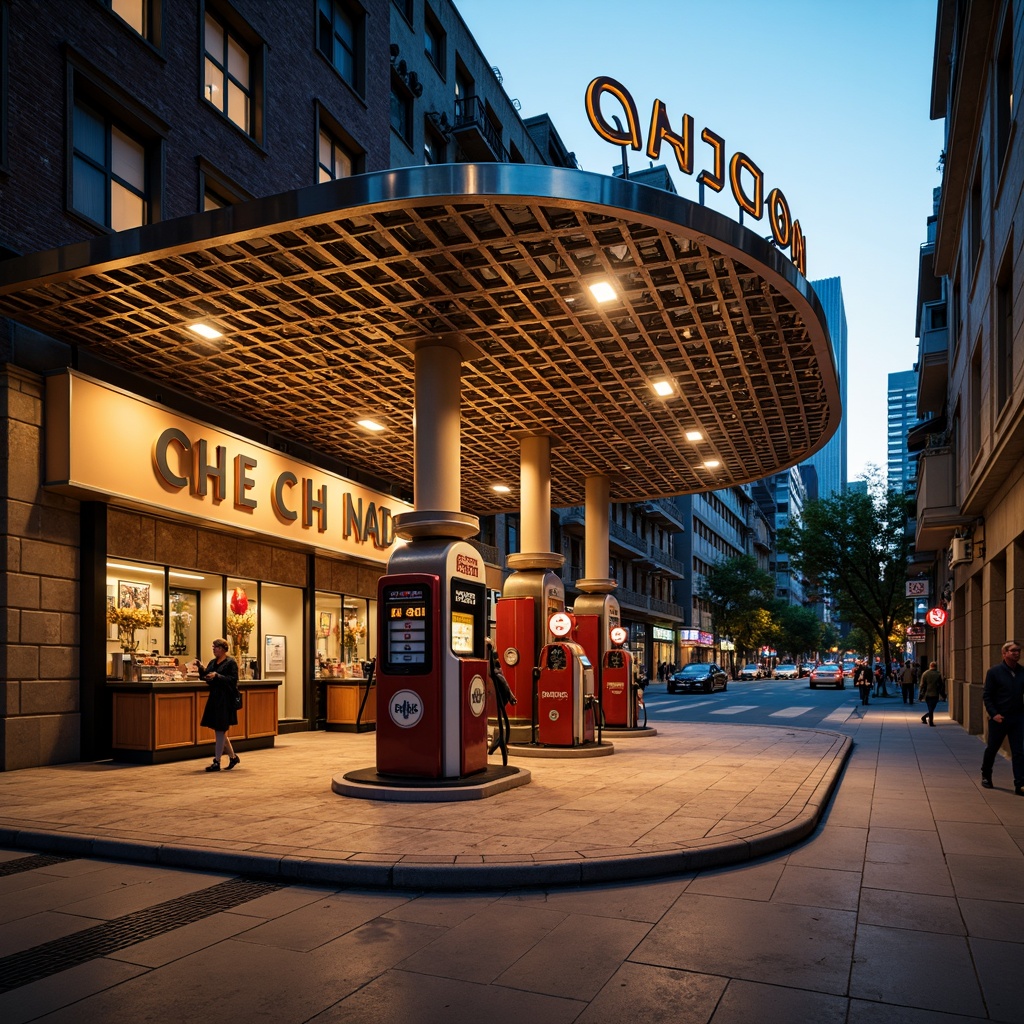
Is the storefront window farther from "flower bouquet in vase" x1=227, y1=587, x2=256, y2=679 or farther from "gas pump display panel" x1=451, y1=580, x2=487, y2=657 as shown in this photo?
"gas pump display panel" x1=451, y1=580, x2=487, y2=657

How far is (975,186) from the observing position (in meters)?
19.5

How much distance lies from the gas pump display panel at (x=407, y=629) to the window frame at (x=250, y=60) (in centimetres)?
1154

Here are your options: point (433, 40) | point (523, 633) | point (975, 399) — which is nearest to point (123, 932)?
point (523, 633)

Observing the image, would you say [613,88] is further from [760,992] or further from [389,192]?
[760,992]

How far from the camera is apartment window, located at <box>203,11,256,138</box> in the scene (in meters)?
17.8

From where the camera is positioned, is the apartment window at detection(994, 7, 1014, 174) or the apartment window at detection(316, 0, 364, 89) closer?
the apartment window at detection(994, 7, 1014, 174)

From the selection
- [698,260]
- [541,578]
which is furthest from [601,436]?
[698,260]

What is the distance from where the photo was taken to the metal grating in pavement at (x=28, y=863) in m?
7.43

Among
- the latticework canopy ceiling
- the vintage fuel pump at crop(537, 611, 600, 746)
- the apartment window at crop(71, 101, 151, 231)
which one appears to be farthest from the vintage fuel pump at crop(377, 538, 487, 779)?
the apartment window at crop(71, 101, 151, 231)

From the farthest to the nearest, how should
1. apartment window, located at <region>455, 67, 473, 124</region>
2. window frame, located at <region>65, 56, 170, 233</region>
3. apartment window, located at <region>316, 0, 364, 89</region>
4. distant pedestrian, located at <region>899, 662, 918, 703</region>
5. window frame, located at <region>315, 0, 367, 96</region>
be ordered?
distant pedestrian, located at <region>899, 662, 918, 703</region> < apartment window, located at <region>455, 67, 473, 124</region> < window frame, located at <region>315, 0, 367, 96</region> < apartment window, located at <region>316, 0, 364, 89</region> < window frame, located at <region>65, 56, 170, 233</region>

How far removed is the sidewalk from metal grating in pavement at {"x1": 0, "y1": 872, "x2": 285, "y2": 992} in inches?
16.8

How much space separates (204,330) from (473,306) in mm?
4001

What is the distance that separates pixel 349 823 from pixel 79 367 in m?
9.06

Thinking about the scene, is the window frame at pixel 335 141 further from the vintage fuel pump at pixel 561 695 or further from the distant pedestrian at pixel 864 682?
the distant pedestrian at pixel 864 682
